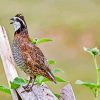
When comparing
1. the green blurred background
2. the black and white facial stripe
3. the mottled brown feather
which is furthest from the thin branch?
the green blurred background

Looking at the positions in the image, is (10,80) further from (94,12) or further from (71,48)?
(94,12)

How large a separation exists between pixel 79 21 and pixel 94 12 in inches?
19.1

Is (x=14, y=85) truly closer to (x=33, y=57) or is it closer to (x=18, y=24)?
(x=33, y=57)

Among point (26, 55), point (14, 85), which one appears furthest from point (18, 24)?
point (14, 85)

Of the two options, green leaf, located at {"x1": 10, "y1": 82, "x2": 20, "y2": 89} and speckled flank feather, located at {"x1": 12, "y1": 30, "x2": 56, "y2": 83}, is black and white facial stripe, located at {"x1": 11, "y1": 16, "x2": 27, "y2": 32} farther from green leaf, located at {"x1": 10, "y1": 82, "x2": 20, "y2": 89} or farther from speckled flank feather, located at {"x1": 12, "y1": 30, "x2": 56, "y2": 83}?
green leaf, located at {"x1": 10, "y1": 82, "x2": 20, "y2": 89}

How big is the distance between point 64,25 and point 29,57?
8.10 metres

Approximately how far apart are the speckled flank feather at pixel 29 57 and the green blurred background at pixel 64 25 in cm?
574

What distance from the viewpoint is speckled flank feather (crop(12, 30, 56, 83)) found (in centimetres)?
190

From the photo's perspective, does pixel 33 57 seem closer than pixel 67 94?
No

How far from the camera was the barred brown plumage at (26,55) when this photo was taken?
1.90 m

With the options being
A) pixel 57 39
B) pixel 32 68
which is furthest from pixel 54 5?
pixel 32 68

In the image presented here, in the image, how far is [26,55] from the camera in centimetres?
194

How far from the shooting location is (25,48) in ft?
6.37

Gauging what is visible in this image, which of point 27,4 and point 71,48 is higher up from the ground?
point 27,4
